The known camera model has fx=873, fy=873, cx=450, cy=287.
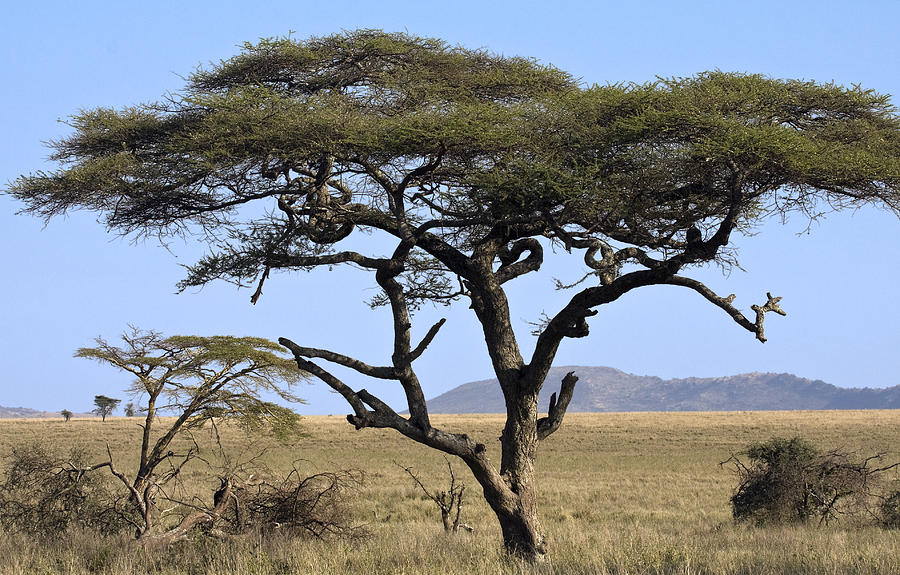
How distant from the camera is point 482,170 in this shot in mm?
11336

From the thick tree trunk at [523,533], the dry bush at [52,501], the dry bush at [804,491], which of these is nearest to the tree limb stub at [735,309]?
the thick tree trunk at [523,533]

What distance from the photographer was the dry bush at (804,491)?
17.2m

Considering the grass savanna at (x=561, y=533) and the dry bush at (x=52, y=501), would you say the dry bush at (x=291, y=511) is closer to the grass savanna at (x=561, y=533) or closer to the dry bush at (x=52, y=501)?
the grass savanna at (x=561, y=533)

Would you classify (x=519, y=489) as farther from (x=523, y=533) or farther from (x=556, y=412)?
(x=556, y=412)

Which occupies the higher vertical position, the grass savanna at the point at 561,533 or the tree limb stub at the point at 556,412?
the tree limb stub at the point at 556,412

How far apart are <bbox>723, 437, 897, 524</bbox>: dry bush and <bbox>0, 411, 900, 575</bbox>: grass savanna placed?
0.44 metres

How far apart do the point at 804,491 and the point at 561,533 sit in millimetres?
5564

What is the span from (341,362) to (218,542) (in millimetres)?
3481

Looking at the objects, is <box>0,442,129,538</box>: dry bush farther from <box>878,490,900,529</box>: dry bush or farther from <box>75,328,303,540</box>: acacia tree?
<box>878,490,900,529</box>: dry bush

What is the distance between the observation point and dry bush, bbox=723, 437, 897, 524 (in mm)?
17219

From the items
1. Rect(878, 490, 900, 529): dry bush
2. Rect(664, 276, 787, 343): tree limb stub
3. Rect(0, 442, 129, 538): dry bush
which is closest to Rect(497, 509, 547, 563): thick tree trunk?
Rect(664, 276, 787, 343): tree limb stub

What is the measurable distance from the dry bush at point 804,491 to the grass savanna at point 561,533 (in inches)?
17.2

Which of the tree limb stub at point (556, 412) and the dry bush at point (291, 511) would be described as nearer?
the tree limb stub at point (556, 412)

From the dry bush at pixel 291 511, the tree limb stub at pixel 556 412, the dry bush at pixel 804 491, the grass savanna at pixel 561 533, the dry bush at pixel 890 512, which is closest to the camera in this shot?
the grass savanna at pixel 561 533
